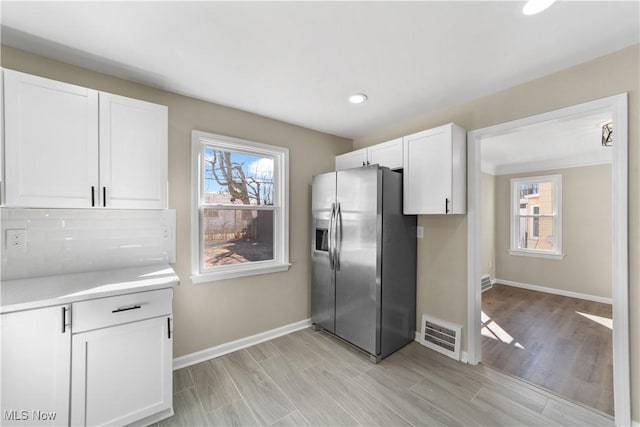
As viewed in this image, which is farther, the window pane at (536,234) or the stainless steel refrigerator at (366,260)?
the window pane at (536,234)

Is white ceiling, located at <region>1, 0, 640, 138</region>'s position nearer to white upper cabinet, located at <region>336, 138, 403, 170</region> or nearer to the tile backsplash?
white upper cabinet, located at <region>336, 138, 403, 170</region>

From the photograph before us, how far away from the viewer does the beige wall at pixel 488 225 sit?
5.12 metres

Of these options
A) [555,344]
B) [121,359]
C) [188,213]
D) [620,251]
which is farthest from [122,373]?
[555,344]

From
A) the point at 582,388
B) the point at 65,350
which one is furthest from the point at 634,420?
the point at 65,350

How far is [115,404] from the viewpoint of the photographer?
154cm

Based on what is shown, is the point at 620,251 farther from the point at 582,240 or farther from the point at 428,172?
the point at 582,240

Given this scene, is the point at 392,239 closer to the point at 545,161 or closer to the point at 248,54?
the point at 248,54

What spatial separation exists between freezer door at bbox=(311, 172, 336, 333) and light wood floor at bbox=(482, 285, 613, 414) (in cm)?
161

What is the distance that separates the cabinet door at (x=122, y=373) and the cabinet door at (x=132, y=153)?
33.1 inches

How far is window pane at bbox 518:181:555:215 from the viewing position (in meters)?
4.83

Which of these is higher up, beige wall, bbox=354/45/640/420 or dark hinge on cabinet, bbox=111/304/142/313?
beige wall, bbox=354/45/640/420

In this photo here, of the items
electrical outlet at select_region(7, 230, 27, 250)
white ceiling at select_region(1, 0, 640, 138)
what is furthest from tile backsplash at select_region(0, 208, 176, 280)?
white ceiling at select_region(1, 0, 640, 138)

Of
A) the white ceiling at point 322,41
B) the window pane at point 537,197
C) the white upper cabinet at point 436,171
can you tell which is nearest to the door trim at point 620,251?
the white ceiling at point 322,41

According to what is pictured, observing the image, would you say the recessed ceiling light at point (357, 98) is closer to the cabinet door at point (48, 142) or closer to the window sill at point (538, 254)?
the cabinet door at point (48, 142)
